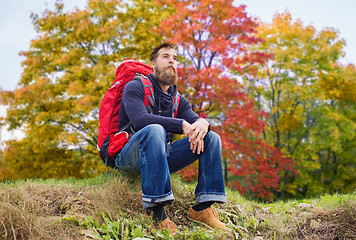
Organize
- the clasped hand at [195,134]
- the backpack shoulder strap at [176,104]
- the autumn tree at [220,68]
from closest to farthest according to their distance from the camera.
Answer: the clasped hand at [195,134] → the backpack shoulder strap at [176,104] → the autumn tree at [220,68]

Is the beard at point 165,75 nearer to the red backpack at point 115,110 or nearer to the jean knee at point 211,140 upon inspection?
the red backpack at point 115,110

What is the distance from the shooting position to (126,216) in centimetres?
243

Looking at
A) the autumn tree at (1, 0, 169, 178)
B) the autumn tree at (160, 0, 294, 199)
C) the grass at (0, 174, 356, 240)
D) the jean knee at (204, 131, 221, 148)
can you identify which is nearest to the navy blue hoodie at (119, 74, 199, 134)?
the jean knee at (204, 131, 221, 148)

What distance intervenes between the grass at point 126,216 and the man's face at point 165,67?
3.30 feet

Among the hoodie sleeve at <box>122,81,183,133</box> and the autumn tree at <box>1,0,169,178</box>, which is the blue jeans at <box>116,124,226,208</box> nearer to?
the hoodie sleeve at <box>122,81,183,133</box>

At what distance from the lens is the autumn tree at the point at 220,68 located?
24.6 ft

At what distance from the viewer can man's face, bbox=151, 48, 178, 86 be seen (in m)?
2.83

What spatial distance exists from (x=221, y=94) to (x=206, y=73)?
2.19 feet

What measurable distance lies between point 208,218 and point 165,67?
4.76 ft

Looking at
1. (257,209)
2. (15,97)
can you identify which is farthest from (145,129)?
(15,97)

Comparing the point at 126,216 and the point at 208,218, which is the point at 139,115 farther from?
the point at 208,218

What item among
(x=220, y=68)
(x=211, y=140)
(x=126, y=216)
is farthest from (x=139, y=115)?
(x=220, y=68)

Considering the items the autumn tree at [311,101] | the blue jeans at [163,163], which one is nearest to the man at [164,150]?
the blue jeans at [163,163]

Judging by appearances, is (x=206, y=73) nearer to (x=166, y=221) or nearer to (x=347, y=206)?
(x=347, y=206)
